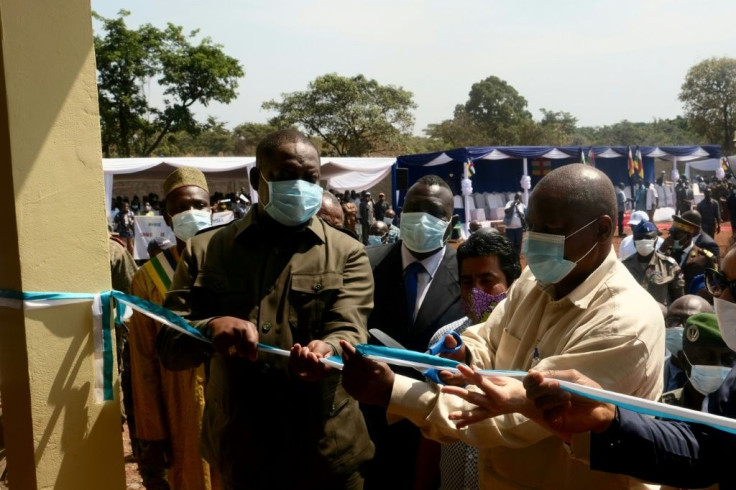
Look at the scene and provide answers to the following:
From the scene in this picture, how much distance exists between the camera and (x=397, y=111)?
1955 inches

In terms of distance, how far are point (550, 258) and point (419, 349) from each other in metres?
1.39

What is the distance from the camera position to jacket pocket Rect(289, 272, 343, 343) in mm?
2615

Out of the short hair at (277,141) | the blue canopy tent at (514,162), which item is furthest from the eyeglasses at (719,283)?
the blue canopy tent at (514,162)

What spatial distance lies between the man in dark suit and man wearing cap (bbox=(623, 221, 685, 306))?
3.98m

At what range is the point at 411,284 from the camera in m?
3.71

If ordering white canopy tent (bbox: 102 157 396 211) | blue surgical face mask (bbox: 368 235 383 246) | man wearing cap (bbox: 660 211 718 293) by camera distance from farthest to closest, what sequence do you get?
white canopy tent (bbox: 102 157 396 211)
blue surgical face mask (bbox: 368 235 383 246)
man wearing cap (bbox: 660 211 718 293)

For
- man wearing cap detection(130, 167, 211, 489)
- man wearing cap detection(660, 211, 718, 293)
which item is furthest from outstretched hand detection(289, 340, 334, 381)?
man wearing cap detection(660, 211, 718, 293)

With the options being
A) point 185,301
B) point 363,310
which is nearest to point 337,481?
point 363,310

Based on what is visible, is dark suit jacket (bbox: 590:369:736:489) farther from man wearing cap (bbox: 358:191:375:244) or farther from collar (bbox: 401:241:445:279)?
man wearing cap (bbox: 358:191:375:244)

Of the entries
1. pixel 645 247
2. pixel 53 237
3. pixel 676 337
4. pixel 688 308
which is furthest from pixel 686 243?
pixel 53 237

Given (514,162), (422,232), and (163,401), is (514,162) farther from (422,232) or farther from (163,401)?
(163,401)

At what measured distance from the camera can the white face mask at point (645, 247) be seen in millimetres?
7730

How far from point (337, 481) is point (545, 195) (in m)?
1.30

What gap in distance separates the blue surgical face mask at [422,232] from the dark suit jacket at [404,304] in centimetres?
11
